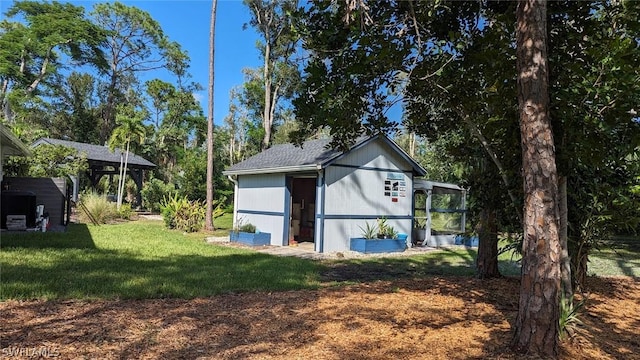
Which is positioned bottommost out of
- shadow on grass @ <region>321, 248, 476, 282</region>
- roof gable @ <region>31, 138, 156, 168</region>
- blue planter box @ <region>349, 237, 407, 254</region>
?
shadow on grass @ <region>321, 248, 476, 282</region>

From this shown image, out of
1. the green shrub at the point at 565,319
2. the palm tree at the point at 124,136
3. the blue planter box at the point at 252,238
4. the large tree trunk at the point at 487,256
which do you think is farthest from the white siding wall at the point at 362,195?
the palm tree at the point at 124,136

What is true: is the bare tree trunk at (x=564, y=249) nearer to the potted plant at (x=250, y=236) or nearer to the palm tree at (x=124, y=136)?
the potted plant at (x=250, y=236)

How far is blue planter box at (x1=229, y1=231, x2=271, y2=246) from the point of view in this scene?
1254 cm

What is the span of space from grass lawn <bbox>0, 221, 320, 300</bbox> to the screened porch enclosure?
6.27 meters

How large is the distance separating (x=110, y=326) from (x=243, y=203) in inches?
425

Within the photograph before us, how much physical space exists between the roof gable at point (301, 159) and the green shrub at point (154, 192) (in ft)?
42.3

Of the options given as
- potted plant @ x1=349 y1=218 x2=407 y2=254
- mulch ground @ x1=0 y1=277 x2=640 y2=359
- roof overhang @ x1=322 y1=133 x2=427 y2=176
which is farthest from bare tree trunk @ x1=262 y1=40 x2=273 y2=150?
mulch ground @ x1=0 y1=277 x2=640 y2=359

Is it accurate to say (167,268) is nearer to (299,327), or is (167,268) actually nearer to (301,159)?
(299,327)

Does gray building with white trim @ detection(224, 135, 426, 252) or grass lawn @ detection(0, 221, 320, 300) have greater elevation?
gray building with white trim @ detection(224, 135, 426, 252)

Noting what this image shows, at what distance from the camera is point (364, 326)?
166 inches

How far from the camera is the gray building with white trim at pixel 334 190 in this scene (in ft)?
38.2

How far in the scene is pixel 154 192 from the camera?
2662cm

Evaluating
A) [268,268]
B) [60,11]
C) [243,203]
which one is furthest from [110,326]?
[60,11]

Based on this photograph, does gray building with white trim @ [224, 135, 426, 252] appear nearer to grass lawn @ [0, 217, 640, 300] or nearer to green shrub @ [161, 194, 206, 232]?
grass lawn @ [0, 217, 640, 300]
